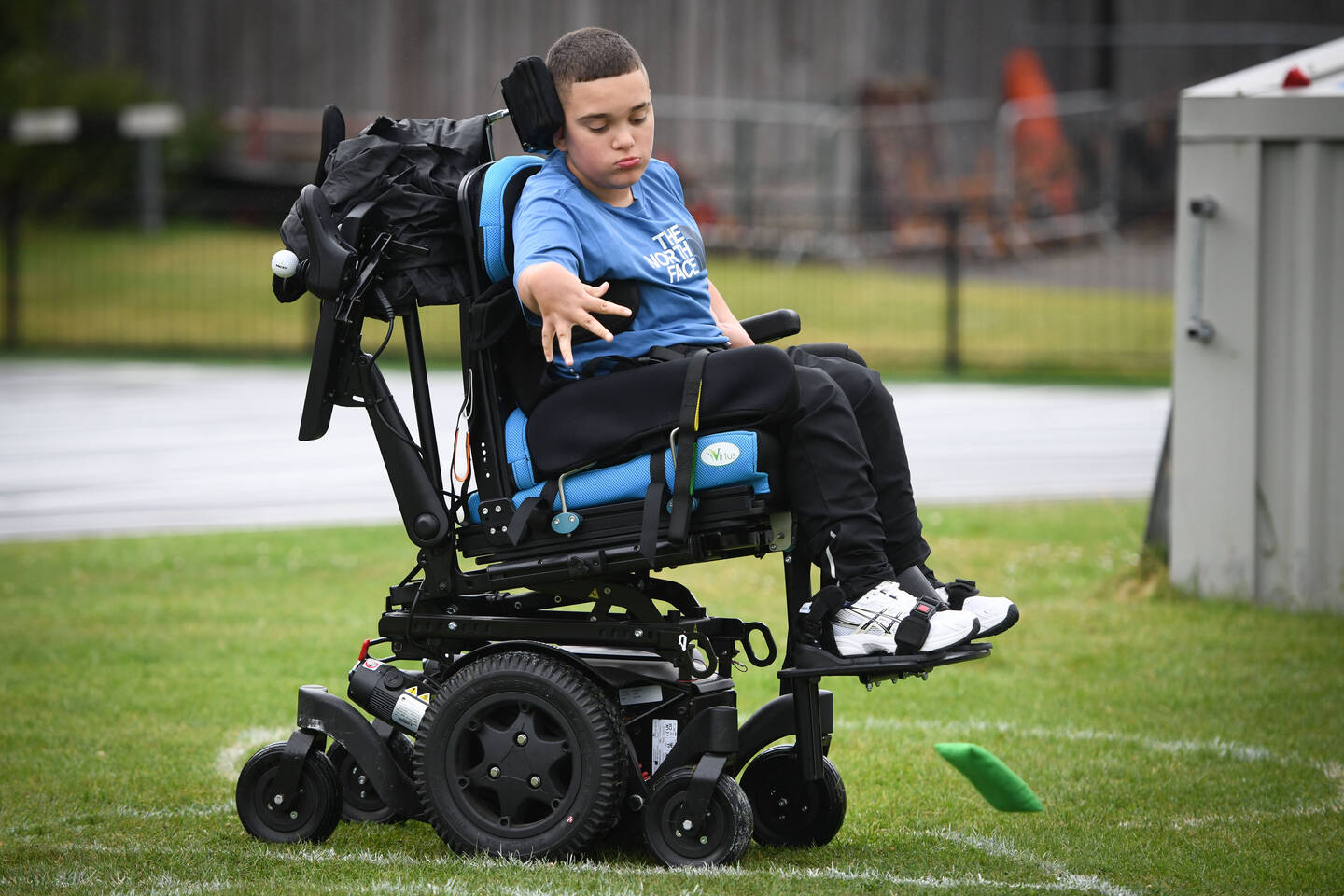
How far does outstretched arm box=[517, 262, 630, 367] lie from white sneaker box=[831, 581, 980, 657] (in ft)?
2.90

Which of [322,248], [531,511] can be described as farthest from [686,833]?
[322,248]

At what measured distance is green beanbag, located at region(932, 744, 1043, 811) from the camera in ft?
14.8

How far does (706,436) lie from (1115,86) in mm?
25368

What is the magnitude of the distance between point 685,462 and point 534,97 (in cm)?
104

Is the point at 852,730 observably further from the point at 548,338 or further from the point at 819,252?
the point at 819,252

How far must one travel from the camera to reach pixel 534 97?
431 centimetres

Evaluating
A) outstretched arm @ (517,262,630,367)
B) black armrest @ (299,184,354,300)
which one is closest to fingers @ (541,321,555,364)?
outstretched arm @ (517,262,630,367)

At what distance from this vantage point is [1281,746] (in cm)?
567

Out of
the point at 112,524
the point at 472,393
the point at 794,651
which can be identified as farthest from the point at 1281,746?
the point at 112,524

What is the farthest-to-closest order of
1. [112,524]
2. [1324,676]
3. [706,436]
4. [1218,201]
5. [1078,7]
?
[1078,7], [112,524], [1218,201], [1324,676], [706,436]

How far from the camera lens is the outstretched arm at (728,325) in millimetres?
4688

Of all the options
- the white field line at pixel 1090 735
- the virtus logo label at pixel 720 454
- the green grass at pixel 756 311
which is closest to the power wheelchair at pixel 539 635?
the virtus logo label at pixel 720 454

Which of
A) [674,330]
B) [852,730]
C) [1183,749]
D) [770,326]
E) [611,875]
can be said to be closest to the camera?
[611,875]

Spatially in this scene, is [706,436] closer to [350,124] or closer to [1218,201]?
[1218,201]
